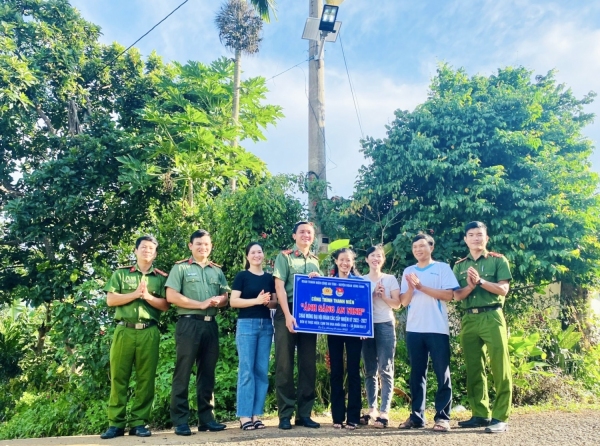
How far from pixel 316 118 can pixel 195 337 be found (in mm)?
4488

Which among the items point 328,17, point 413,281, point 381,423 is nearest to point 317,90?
point 328,17

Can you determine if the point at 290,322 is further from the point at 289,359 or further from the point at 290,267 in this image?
the point at 290,267

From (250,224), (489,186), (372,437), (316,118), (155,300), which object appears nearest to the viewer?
(372,437)

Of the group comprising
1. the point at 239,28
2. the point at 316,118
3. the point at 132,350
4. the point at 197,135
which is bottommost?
the point at 132,350

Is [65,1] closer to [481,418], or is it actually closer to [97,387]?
[97,387]

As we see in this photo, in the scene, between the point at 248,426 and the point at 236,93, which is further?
the point at 236,93

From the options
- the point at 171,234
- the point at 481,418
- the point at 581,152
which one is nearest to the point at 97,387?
the point at 171,234

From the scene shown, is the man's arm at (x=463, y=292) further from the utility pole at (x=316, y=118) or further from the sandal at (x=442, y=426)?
the utility pole at (x=316, y=118)

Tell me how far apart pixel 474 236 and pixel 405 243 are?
2.95 m

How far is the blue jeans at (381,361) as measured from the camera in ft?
14.4

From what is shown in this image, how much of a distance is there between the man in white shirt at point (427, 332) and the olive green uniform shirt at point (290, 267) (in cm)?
94

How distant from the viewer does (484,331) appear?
4223 mm

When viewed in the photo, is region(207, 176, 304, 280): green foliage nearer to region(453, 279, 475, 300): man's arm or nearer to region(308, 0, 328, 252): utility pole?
region(308, 0, 328, 252): utility pole

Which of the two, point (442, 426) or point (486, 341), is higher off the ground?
point (486, 341)
